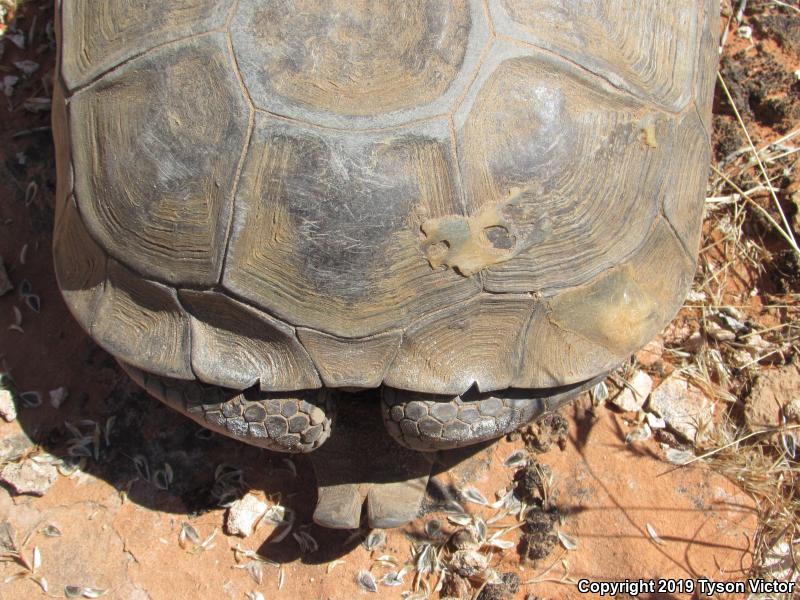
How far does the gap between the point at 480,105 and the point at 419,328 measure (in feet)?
2.23

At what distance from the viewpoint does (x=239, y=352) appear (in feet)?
7.53

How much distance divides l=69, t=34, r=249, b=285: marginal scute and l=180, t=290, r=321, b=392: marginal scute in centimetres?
12

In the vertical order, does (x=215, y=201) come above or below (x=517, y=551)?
above

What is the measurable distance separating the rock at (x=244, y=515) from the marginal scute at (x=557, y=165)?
61.4 inches

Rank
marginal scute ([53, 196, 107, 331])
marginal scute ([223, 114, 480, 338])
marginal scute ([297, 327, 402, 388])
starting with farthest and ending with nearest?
marginal scute ([53, 196, 107, 331]) → marginal scute ([297, 327, 402, 388]) → marginal scute ([223, 114, 480, 338])

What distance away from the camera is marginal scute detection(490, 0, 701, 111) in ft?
6.87

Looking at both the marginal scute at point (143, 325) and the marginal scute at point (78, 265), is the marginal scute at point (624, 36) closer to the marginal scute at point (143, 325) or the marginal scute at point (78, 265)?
the marginal scute at point (143, 325)

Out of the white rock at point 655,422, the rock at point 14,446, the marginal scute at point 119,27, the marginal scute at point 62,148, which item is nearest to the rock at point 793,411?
the white rock at point 655,422

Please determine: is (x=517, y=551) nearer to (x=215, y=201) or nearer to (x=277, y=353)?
(x=277, y=353)

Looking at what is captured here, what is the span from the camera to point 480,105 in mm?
2041

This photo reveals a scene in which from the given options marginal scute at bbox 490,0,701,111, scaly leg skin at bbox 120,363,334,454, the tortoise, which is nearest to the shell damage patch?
the tortoise

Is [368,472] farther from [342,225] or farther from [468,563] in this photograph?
[342,225]

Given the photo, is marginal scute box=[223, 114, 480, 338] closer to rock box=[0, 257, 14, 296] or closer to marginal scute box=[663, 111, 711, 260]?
marginal scute box=[663, 111, 711, 260]

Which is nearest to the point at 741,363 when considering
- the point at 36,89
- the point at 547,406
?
the point at 547,406
